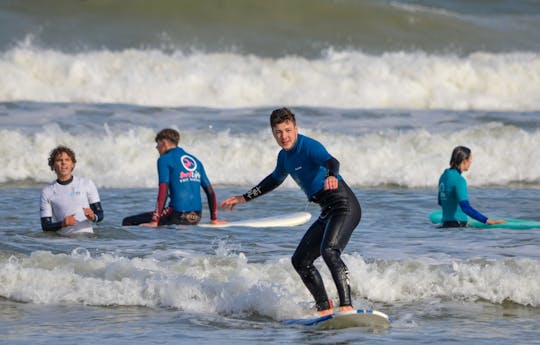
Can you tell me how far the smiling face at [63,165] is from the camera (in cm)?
985

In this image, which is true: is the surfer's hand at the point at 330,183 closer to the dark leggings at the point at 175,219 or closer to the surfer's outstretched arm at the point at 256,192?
the surfer's outstretched arm at the point at 256,192

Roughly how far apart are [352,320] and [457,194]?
4.35m

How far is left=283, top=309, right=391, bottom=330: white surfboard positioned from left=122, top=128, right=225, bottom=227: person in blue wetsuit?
4.36m

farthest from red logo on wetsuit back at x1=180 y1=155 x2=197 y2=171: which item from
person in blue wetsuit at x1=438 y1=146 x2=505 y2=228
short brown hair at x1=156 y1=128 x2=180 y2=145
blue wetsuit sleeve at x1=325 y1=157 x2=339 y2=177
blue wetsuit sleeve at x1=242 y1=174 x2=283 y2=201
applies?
blue wetsuit sleeve at x1=325 y1=157 x2=339 y2=177

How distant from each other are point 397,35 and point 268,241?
22.2 metres

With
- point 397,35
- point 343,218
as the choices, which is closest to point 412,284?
point 343,218

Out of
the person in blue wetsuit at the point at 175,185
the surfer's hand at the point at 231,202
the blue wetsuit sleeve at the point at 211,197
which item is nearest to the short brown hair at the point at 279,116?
the surfer's hand at the point at 231,202

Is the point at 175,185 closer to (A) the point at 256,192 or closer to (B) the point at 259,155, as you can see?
(A) the point at 256,192

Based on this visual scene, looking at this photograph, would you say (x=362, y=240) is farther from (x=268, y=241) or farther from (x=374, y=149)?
(x=374, y=149)

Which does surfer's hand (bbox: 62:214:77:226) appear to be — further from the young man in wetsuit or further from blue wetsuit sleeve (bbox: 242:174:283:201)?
blue wetsuit sleeve (bbox: 242:174:283:201)

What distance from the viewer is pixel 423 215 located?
1381 cm

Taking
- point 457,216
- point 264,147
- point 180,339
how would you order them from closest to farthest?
point 180,339, point 457,216, point 264,147

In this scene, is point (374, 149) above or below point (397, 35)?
below

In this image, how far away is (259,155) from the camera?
19.1 meters
